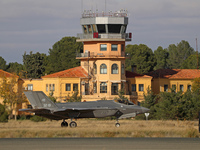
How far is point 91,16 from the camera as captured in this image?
3078 inches

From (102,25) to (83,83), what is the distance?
31.8 ft

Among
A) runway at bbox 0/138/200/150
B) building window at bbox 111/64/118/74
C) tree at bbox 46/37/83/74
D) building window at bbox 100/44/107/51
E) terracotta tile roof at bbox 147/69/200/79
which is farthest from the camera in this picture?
tree at bbox 46/37/83/74

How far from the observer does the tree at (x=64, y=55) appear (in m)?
124

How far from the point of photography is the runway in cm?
2686

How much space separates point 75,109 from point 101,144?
13965 mm

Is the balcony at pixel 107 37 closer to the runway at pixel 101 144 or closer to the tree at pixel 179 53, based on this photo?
the runway at pixel 101 144

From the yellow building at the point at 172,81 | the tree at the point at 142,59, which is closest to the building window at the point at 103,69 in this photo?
the yellow building at the point at 172,81

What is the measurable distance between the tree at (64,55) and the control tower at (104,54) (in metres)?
43.1

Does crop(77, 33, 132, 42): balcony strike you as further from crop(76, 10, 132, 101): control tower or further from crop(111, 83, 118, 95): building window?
crop(111, 83, 118, 95): building window

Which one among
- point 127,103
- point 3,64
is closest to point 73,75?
point 127,103

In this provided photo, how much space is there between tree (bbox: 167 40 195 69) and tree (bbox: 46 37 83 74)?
3943cm

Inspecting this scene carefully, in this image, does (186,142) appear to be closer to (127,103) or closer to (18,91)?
(127,103)

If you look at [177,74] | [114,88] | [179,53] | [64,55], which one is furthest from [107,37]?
[179,53]

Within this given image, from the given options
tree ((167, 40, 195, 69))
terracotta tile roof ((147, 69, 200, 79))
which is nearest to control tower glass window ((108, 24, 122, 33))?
terracotta tile roof ((147, 69, 200, 79))
